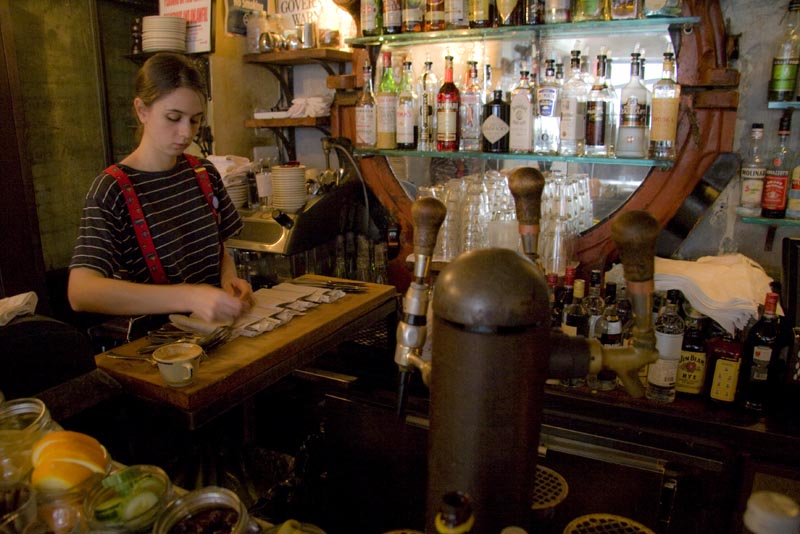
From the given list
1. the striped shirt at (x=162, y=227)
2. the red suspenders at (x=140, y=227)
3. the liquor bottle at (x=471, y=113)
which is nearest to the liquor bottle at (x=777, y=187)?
the liquor bottle at (x=471, y=113)

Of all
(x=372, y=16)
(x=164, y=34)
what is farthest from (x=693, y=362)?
(x=164, y=34)

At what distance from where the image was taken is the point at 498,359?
639 millimetres

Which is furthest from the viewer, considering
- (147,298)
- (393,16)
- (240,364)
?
(393,16)

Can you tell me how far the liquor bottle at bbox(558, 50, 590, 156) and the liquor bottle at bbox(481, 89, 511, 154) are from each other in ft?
0.78

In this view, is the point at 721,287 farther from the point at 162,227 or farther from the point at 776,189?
the point at 162,227

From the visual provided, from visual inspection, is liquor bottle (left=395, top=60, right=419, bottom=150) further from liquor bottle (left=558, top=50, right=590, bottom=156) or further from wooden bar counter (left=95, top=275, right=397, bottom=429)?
wooden bar counter (left=95, top=275, right=397, bottom=429)

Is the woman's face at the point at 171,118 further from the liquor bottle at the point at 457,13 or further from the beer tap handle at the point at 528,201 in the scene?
the beer tap handle at the point at 528,201

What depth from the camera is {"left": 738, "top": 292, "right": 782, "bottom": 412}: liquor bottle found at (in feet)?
5.98

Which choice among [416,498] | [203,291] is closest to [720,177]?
[416,498]

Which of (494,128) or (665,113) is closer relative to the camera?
(665,113)

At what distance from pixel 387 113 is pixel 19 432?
2177 millimetres

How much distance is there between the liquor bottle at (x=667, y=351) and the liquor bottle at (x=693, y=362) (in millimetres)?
44

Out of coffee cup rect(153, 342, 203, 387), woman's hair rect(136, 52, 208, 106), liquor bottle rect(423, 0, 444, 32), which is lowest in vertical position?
coffee cup rect(153, 342, 203, 387)

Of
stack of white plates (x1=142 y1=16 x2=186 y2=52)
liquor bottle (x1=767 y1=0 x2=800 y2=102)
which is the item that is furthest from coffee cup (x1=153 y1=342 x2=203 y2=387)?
stack of white plates (x1=142 y1=16 x2=186 y2=52)
